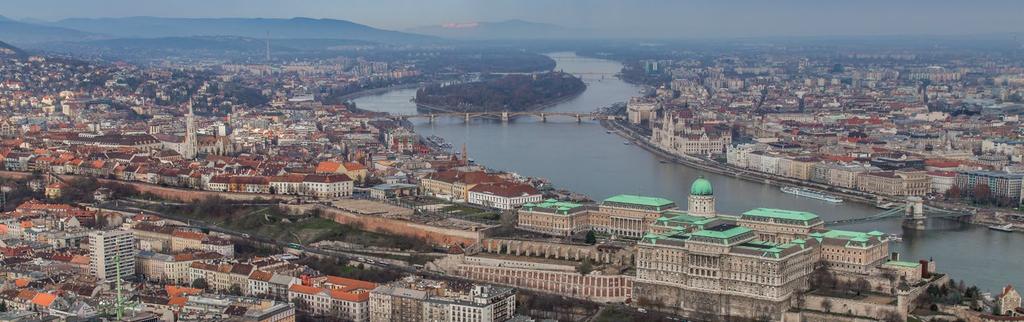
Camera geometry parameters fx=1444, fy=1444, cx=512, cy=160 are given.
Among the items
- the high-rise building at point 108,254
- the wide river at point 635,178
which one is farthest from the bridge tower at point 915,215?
the high-rise building at point 108,254

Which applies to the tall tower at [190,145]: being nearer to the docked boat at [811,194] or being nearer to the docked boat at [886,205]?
the docked boat at [811,194]

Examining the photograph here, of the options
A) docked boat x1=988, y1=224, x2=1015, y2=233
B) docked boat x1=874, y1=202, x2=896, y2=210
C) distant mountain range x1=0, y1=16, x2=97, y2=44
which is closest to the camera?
docked boat x1=988, y1=224, x2=1015, y2=233

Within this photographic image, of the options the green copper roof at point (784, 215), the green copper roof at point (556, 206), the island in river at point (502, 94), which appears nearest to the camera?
the green copper roof at point (784, 215)

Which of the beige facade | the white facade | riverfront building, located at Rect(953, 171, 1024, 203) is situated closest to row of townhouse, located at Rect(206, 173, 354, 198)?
the white facade

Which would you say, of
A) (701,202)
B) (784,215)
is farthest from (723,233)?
(701,202)

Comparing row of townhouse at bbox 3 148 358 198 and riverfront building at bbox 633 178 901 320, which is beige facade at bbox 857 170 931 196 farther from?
row of townhouse at bbox 3 148 358 198

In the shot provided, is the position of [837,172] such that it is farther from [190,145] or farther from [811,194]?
[190,145]
